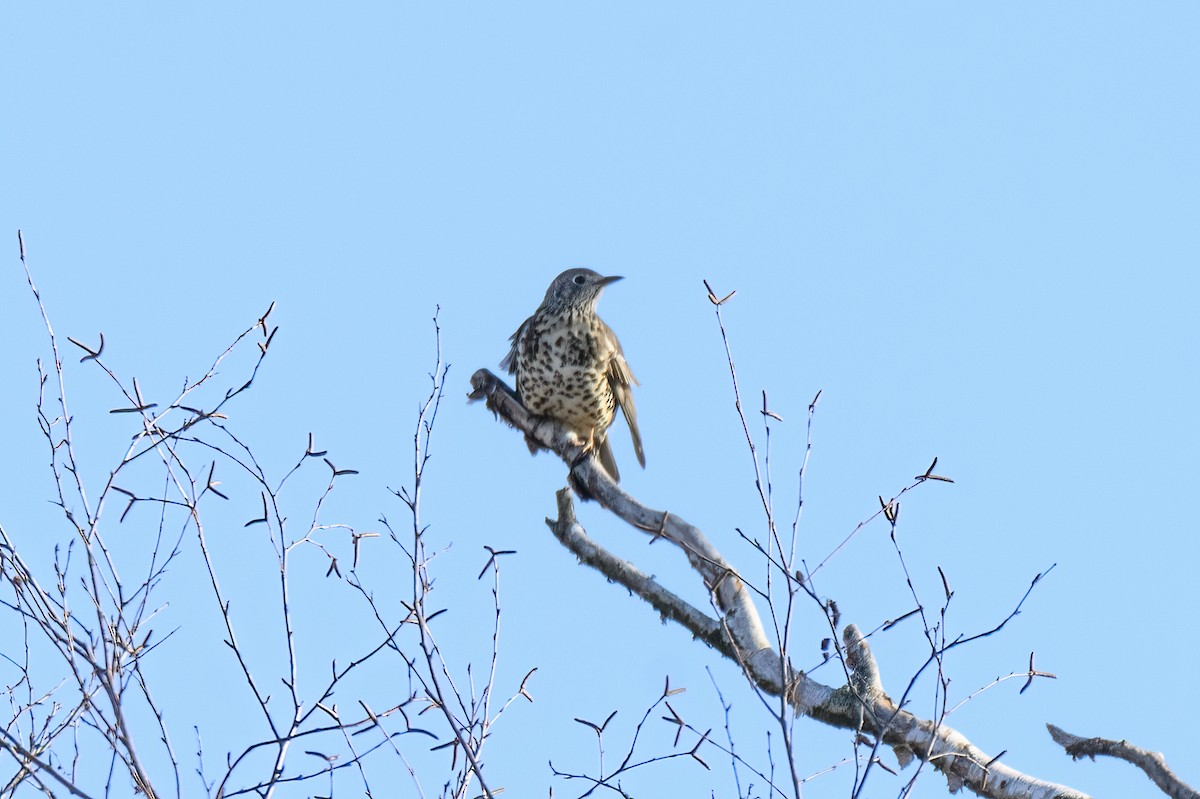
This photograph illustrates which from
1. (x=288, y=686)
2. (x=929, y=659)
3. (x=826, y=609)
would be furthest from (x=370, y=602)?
(x=929, y=659)

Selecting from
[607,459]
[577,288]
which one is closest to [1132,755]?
[607,459]

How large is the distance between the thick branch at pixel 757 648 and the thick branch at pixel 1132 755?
0.21 metres

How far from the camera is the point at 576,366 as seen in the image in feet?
26.7

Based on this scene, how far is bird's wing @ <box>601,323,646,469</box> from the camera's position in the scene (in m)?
8.36

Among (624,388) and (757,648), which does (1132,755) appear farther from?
(624,388)

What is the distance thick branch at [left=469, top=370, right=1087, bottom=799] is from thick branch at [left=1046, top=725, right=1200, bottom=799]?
0.70 ft

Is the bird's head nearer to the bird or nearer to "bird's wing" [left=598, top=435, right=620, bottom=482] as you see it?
the bird

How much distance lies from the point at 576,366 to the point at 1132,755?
417 cm

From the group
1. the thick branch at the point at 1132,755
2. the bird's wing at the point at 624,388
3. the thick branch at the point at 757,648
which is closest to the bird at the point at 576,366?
the bird's wing at the point at 624,388


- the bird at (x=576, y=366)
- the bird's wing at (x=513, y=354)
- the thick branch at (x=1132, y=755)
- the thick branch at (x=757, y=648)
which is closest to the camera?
the thick branch at (x=1132, y=755)

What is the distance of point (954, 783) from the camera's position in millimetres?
5098

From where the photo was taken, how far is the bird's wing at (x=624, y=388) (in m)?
8.36

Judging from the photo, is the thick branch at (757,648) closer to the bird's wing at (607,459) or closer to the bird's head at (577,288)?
the bird's wing at (607,459)

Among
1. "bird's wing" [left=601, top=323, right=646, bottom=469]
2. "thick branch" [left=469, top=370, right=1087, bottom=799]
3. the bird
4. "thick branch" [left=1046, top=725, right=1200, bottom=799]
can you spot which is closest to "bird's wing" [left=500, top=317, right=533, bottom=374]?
the bird
